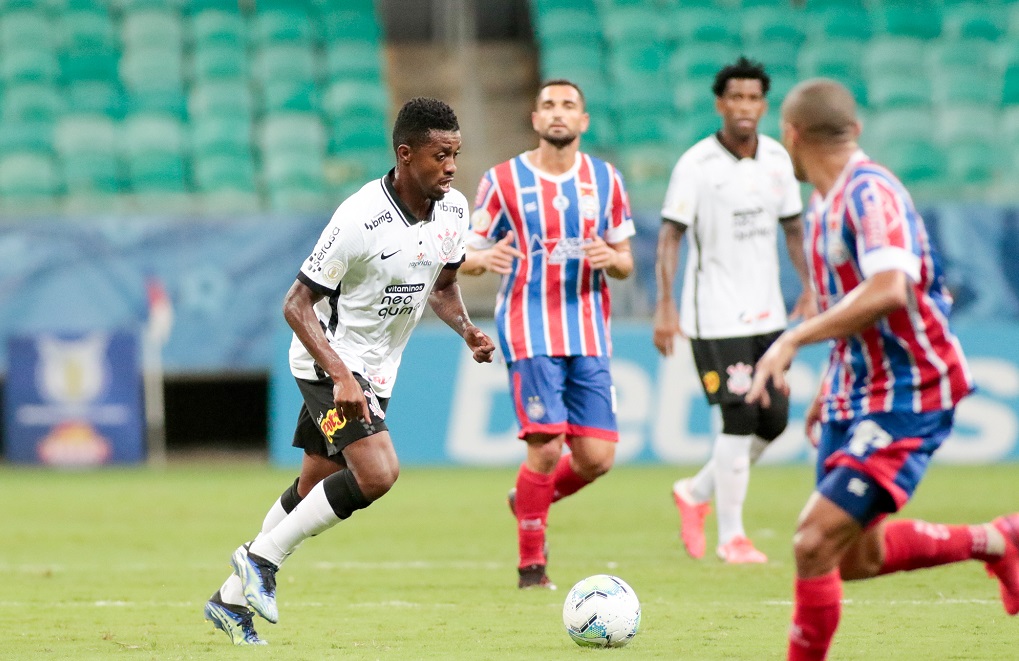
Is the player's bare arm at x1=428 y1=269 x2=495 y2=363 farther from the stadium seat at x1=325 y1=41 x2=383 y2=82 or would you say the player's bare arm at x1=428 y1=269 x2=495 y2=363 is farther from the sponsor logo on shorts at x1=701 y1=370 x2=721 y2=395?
the stadium seat at x1=325 y1=41 x2=383 y2=82

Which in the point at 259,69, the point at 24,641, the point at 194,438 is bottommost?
the point at 194,438

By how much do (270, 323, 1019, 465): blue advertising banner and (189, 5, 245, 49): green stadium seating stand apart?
491 cm

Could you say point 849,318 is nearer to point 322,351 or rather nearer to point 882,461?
point 882,461

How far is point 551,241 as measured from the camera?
757 cm

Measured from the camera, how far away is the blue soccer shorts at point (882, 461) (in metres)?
4.60

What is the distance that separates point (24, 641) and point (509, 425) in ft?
26.0

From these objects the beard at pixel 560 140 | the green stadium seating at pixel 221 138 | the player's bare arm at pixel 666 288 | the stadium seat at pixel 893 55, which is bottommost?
the player's bare arm at pixel 666 288

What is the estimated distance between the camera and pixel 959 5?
17531mm

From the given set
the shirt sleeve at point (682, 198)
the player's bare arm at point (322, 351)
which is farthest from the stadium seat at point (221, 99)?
the player's bare arm at point (322, 351)

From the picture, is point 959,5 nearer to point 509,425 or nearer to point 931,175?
point 931,175

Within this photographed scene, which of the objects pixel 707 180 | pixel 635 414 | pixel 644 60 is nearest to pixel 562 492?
pixel 707 180

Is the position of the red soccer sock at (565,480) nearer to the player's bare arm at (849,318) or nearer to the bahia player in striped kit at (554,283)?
the bahia player in striped kit at (554,283)

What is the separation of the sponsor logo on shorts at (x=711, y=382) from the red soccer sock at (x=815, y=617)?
370cm

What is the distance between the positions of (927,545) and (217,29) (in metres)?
13.8
